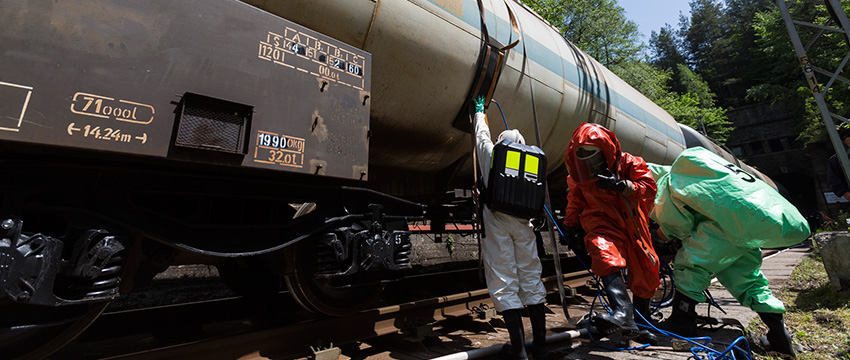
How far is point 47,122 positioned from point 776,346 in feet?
13.8

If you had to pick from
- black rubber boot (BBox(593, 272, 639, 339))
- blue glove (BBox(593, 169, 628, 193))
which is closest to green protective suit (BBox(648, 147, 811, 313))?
blue glove (BBox(593, 169, 628, 193))

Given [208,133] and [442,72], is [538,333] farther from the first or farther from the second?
[208,133]

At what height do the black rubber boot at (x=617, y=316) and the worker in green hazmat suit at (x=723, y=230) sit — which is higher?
the worker in green hazmat suit at (x=723, y=230)

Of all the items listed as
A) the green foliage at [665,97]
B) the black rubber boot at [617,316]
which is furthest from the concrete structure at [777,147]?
the black rubber boot at [617,316]

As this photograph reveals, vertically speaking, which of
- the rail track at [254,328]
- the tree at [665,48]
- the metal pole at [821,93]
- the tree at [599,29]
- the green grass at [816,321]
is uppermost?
the tree at [665,48]

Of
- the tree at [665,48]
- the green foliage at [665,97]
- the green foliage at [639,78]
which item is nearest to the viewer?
the green foliage at [639,78]

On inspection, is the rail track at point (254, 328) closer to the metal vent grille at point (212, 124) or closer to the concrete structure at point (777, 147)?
the metal vent grille at point (212, 124)

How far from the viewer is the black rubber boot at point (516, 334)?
7.61ft

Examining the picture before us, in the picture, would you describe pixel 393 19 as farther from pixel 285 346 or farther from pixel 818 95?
pixel 818 95

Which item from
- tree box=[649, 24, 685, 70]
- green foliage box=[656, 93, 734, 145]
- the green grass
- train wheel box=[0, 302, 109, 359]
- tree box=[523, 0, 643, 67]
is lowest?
the green grass

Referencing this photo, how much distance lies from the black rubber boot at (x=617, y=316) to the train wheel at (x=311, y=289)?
5.83 feet

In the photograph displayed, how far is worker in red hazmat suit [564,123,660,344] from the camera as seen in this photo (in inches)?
106

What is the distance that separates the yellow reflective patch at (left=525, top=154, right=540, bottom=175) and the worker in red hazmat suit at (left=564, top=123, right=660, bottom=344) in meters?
0.45

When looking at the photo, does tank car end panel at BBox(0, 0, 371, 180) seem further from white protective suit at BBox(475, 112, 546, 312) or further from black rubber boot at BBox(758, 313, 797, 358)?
black rubber boot at BBox(758, 313, 797, 358)
